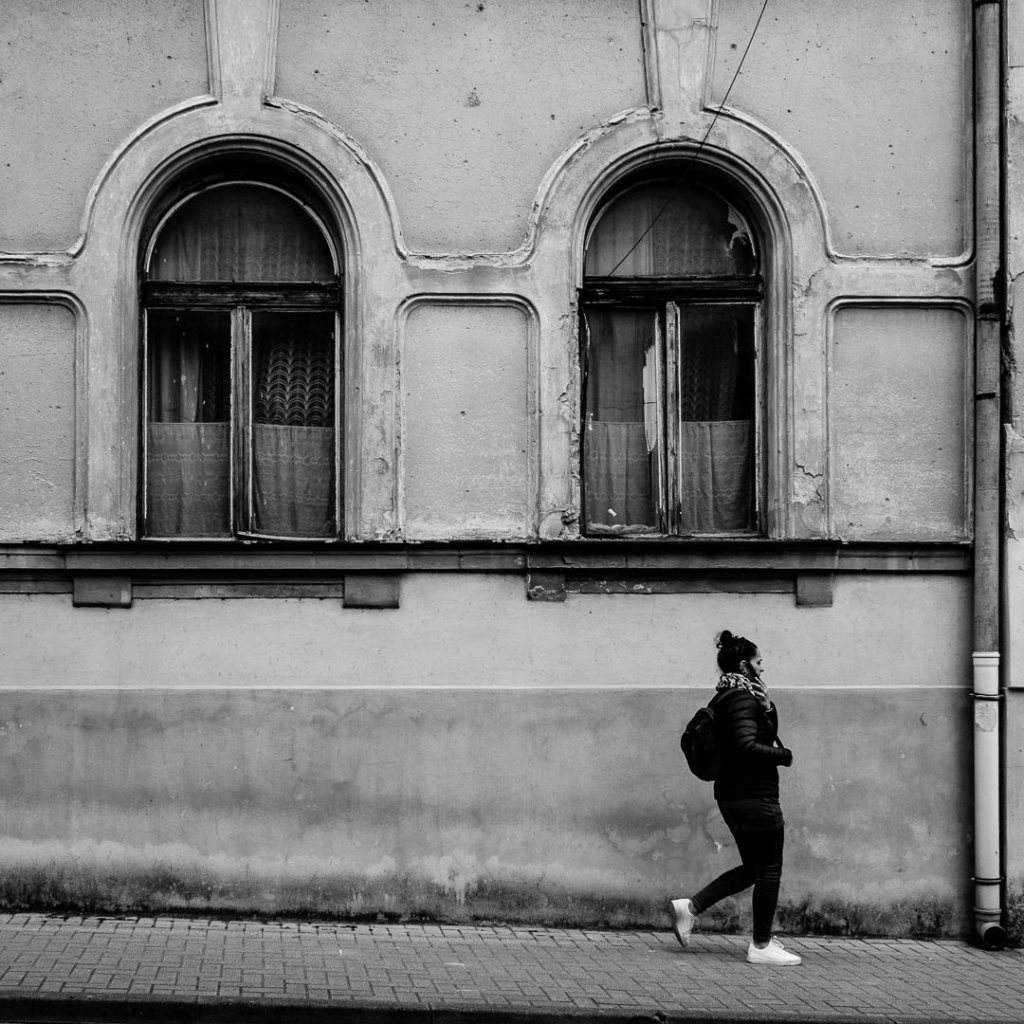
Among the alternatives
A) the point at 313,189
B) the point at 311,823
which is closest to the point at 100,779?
the point at 311,823

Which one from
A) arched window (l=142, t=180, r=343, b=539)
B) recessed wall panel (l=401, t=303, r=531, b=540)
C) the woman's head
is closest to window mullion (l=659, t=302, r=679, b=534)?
recessed wall panel (l=401, t=303, r=531, b=540)

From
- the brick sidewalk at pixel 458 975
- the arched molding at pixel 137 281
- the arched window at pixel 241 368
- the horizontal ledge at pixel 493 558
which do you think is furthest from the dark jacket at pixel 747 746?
the arched window at pixel 241 368

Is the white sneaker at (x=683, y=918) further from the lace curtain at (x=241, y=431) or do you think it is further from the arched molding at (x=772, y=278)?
the lace curtain at (x=241, y=431)

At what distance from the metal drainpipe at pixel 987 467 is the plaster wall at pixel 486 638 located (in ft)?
0.62

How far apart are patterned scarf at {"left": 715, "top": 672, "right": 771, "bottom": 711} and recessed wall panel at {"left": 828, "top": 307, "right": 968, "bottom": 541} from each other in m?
1.63

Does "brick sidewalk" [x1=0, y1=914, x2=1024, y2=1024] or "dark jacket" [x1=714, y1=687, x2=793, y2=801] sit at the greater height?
"dark jacket" [x1=714, y1=687, x2=793, y2=801]

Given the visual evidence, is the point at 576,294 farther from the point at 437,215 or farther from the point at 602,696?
the point at 602,696

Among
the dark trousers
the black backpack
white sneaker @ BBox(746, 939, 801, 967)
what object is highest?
the black backpack

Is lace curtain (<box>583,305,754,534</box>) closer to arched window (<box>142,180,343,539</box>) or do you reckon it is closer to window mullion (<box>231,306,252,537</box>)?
arched window (<box>142,180,343,539</box>)

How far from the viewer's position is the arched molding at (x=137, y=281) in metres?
9.60

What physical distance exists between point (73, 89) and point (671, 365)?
387 cm

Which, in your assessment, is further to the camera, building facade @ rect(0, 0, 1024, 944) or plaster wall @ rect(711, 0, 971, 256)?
plaster wall @ rect(711, 0, 971, 256)

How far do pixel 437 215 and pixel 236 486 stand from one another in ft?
6.53

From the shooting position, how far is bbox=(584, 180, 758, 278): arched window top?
10.3 m
